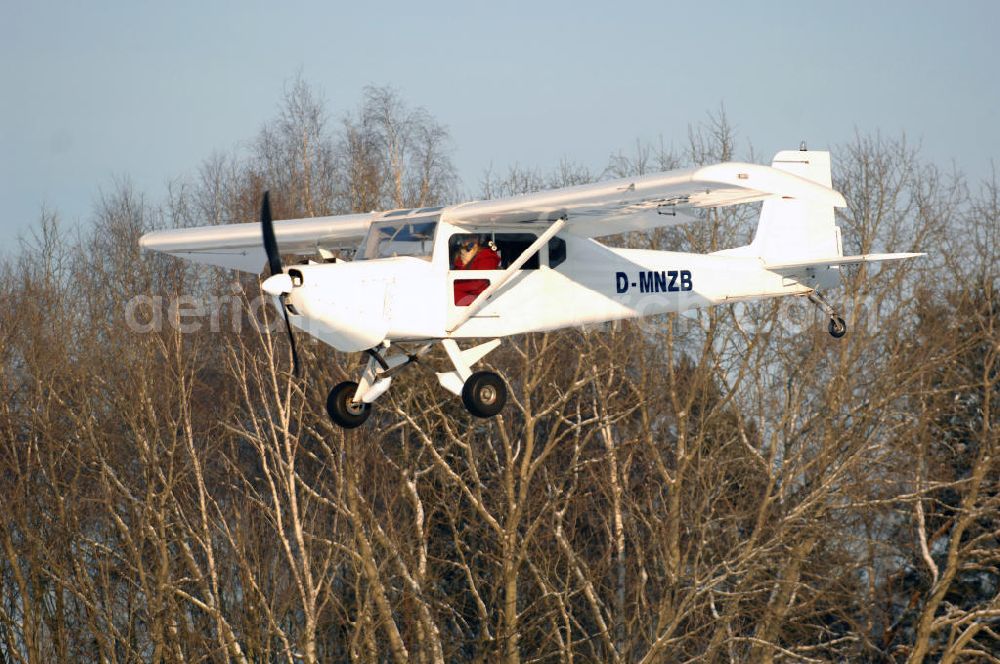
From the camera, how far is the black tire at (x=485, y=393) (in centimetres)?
1284

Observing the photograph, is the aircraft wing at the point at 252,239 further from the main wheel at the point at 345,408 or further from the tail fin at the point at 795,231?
the tail fin at the point at 795,231

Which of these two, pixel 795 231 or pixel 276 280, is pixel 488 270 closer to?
pixel 276 280

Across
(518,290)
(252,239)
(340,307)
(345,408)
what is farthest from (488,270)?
(252,239)

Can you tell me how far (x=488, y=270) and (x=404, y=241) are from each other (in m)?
0.87

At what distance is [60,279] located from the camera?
28953 millimetres

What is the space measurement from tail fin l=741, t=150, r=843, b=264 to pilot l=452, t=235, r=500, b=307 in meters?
4.59

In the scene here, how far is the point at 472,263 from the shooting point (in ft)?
42.5

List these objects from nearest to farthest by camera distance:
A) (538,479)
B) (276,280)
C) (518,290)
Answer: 1. (276,280)
2. (518,290)
3. (538,479)

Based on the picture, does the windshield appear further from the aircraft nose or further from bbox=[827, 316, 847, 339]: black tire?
bbox=[827, 316, 847, 339]: black tire

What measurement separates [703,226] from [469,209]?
1351 cm

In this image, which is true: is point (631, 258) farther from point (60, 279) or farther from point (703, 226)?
point (60, 279)

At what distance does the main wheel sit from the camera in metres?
13.0

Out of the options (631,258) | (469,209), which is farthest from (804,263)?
(469,209)

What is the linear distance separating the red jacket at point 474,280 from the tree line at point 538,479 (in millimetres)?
9236
